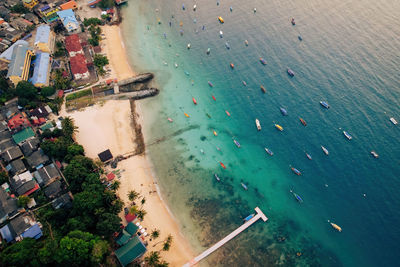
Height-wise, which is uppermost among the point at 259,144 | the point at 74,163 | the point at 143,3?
the point at 143,3

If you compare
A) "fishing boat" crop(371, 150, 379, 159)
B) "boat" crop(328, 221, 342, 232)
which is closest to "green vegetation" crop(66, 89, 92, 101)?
"boat" crop(328, 221, 342, 232)

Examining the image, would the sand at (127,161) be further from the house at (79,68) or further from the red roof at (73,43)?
the red roof at (73,43)

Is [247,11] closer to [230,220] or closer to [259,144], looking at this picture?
[259,144]

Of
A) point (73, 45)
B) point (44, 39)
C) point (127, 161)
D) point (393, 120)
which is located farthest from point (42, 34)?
point (393, 120)

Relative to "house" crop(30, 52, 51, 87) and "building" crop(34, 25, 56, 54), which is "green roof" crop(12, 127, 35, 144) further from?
"building" crop(34, 25, 56, 54)

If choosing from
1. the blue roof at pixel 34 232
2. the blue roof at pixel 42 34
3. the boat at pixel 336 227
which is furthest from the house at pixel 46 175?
the boat at pixel 336 227

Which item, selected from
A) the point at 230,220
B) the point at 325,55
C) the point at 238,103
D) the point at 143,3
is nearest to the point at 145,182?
the point at 230,220

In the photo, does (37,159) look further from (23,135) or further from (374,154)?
(374,154)
